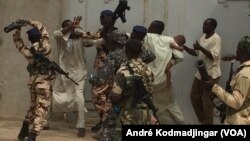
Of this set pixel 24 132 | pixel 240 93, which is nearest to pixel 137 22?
pixel 24 132

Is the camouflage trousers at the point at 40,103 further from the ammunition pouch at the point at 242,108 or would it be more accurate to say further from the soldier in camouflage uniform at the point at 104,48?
the ammunition pouch at the point at 242,108

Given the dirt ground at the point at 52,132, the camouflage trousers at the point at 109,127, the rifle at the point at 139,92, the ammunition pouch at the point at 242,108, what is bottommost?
the dirt ground at the point at 52,132

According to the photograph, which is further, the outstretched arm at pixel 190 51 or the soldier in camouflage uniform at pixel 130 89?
the outstretched arm at pixel 190 51

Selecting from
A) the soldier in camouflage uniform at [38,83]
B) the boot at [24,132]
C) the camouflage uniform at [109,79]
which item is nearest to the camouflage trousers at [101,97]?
the camouflage uniform at [109,79]

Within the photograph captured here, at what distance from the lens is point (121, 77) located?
5137mm

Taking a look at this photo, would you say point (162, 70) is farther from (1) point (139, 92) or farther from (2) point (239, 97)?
(2) point (239, 97)

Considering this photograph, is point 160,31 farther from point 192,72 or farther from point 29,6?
point 29,6

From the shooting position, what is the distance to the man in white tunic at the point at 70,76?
792 cm

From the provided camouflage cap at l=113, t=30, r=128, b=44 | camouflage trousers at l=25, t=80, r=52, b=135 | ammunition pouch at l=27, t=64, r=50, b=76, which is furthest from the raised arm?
camouflage cap at l=113, t=30, r=128, b=44

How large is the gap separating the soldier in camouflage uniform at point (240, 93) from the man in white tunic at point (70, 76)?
11.5 feet

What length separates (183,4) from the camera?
8391mm

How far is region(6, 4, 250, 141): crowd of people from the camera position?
5129mm

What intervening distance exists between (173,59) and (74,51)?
1.45 m

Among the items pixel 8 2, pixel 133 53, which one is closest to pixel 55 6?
pixel 8 2
